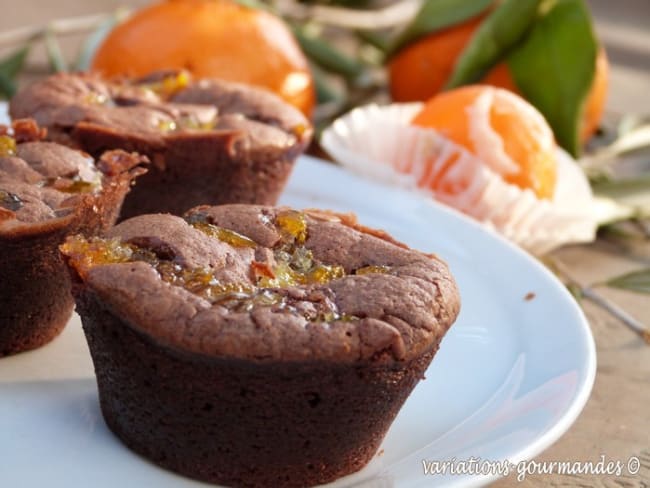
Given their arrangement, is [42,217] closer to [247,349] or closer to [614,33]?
[247,349]

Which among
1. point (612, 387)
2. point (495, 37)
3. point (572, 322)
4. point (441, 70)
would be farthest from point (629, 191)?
point (572, 322)

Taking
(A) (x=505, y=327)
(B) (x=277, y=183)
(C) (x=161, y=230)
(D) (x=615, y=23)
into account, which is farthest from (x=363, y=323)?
(D) (x=615, y=23)

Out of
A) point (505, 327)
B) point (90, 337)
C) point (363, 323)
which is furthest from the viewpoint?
point (505, 327)

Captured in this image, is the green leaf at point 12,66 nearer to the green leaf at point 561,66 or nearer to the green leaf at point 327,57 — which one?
the green leaf at point 327,57

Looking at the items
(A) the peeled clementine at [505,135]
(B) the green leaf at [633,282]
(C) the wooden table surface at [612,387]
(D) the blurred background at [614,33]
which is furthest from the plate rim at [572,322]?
(D) the blurred background at [614,33]

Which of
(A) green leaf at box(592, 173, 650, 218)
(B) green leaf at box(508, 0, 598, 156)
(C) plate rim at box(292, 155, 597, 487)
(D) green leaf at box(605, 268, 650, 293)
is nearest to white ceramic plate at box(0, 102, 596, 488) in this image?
(C) plate rim at box(292, 155, 597, 487)

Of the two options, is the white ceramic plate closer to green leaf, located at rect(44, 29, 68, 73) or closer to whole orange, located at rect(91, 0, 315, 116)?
whole orange, located at rect(91, 0, 315, 116)

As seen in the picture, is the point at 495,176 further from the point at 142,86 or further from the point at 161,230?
the point at 161,230
